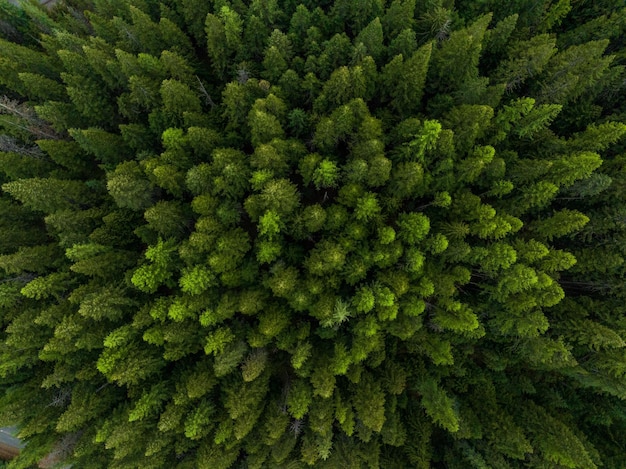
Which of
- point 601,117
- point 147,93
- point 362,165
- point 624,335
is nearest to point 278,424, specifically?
point 362,165

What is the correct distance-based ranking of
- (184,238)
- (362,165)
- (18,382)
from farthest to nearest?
(18,382) → (184,238) → (362,165)

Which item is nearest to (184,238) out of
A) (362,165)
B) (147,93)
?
(147,93)

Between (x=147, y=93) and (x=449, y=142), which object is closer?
(x=449, y=142)

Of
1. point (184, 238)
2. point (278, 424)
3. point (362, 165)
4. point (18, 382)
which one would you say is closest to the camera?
point (362, 165)

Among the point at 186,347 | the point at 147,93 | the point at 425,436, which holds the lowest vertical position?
the point at 425,436

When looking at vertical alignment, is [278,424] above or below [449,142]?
below

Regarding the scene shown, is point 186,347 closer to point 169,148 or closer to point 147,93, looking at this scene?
point 169,148

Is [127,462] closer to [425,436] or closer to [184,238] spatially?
[184,238]
